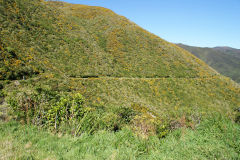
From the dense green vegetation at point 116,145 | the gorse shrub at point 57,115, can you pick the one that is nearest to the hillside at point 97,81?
the gorse shrub at point 57,115

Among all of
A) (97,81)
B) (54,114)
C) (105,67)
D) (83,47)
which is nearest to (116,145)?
(54,114)

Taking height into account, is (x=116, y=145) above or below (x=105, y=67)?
below

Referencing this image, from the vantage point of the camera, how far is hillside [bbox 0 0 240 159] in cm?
614

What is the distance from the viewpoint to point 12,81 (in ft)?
37.1

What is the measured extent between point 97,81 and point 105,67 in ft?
16.6

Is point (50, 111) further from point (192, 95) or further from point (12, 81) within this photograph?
point (192, 95)

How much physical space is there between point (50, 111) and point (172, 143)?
15.0ft

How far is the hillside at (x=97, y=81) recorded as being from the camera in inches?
242

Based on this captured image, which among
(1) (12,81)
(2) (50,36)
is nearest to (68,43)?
(2) (50,36)

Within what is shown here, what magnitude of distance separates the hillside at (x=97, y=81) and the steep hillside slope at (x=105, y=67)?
48 mm

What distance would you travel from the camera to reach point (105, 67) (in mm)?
22422

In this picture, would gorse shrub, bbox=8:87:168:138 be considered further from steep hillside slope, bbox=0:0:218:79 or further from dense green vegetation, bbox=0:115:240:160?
steep hillside slope, bbox=0:0:218:79

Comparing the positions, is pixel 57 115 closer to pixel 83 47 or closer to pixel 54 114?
pixel 54 114

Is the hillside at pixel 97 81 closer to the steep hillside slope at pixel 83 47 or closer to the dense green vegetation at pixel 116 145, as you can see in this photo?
the steep hillside slope at pixel 83 47
